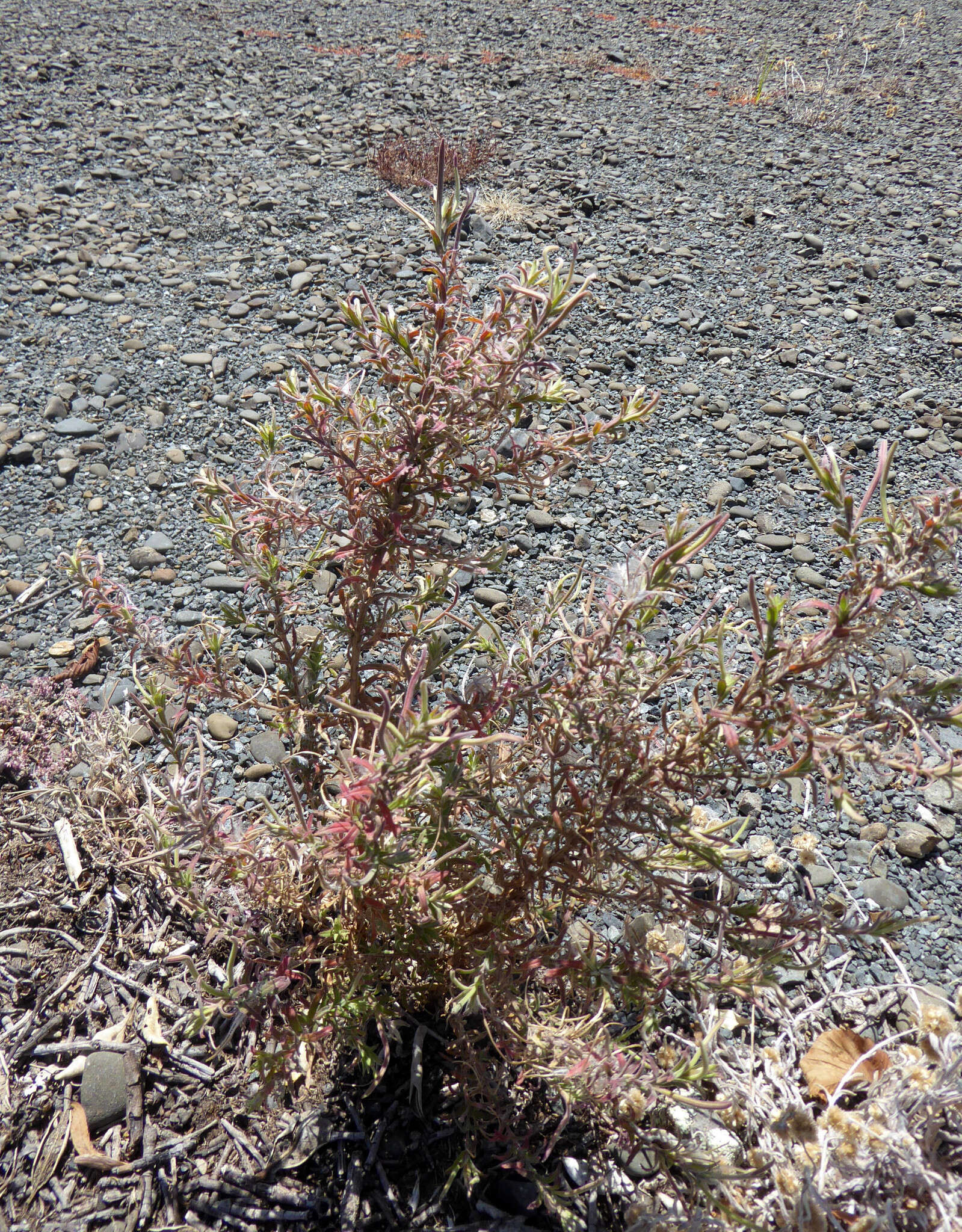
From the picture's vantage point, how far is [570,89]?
6.08 m

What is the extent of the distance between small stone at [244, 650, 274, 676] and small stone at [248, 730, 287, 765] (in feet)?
0.68

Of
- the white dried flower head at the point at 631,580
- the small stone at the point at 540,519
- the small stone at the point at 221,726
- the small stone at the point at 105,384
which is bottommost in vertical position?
the small stone at the point at 221,726

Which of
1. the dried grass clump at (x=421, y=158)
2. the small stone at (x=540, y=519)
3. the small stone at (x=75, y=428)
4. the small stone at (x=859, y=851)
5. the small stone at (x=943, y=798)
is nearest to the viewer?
the small stone at (x=859, y=851)

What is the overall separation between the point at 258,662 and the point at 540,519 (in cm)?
108

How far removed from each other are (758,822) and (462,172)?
13.9 feet

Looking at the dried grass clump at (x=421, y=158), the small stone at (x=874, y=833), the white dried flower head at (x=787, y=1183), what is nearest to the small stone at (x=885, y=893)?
the small stone at (x=874, y=833)

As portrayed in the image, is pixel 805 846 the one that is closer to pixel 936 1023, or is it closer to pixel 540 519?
pixel 936 1023

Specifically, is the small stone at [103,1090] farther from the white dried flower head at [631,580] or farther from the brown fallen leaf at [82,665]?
the white dried flower head at [631,580]

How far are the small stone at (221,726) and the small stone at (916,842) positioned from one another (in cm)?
177

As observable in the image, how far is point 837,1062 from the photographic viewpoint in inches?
63.7

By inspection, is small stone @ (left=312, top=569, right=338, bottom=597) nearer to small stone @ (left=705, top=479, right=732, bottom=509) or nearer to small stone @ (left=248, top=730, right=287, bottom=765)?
small stone @ (left=248, top=730, right=287, bottom=765)

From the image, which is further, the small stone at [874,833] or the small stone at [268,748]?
the small stone at [268,748]

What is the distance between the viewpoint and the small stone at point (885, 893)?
197cm

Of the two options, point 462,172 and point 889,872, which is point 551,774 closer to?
point 889,872
